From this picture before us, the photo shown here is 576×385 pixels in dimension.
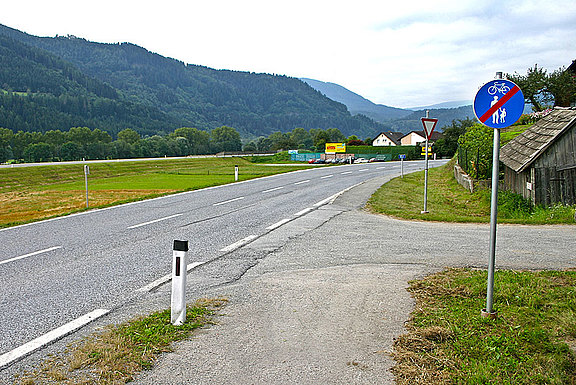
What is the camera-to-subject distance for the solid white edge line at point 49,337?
4.16 m

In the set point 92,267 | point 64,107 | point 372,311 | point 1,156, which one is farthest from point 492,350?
point 64,107

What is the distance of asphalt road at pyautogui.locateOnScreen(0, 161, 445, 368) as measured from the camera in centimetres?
553

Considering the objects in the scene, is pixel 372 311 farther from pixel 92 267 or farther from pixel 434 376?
pixel 92 267

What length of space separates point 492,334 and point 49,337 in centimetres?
431

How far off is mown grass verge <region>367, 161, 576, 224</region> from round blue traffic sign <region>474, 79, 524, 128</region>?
7.60m

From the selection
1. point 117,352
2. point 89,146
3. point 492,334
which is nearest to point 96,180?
point 117,352

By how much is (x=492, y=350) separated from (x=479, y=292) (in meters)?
1.66

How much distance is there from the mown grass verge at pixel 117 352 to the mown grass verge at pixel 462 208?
9.33 metres

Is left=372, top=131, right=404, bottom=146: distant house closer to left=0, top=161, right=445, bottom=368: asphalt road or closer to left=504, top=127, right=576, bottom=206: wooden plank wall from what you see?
left=504, top=127, right=576, bottom=206: wooden plank wall

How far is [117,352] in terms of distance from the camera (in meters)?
4.11

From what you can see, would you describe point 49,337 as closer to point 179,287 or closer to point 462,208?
point 179,287

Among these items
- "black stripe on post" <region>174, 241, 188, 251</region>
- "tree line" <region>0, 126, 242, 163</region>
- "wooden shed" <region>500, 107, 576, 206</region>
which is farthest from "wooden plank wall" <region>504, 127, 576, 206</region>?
"tree line" <region>0, 126, 242, 163</region>

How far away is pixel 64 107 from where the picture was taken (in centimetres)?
18950

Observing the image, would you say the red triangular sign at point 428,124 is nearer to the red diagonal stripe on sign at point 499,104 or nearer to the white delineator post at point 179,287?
the red diagonal stripe on sign at point 499,104
